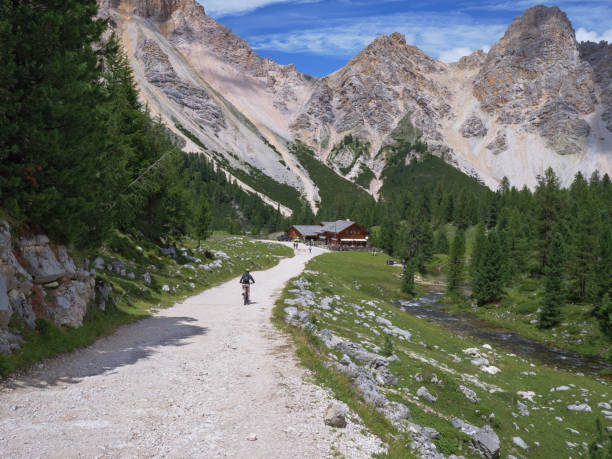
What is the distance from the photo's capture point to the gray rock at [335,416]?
8.53m

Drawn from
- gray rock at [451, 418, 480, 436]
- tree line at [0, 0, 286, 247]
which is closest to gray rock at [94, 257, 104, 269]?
tree line at [0, 0, 286, 247]

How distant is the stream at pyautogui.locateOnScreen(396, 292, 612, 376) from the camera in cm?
3045

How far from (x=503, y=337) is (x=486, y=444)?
99.4 feet

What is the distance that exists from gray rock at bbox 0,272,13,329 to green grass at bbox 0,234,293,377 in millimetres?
473

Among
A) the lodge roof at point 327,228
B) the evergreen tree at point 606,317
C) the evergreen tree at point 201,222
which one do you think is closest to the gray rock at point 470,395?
the evergreen tree at point 606,317

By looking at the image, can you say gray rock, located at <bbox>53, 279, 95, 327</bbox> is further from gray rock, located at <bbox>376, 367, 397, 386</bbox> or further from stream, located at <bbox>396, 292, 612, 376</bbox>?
stream, located at <bbox>396, 292, 612, 376</bbox>

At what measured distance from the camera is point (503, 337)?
38156mm

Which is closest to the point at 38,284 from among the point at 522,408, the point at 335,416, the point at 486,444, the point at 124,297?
the point at 124,297

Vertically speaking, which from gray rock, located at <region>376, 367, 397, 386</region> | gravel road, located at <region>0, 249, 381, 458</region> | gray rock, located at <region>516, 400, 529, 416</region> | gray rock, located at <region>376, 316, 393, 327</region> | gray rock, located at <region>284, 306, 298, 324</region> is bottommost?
gray rock, located at <region>516, 400, 529, 416</region>

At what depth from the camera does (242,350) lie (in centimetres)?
1398

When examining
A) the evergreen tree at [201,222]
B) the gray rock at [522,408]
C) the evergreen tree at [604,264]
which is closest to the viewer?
the gray rock at [522,408]

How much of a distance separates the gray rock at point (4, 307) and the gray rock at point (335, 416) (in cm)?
971

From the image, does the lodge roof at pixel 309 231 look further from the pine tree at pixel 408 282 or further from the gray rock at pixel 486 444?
the gray rock at pixel 486 444

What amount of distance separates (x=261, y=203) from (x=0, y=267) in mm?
188560
